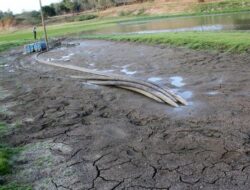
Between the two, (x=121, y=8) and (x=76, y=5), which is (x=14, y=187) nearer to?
(x=121, y=8)

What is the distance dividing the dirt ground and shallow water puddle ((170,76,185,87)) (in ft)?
0.11

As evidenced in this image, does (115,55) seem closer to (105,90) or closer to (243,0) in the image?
(105,90)

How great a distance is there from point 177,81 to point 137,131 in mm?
4152

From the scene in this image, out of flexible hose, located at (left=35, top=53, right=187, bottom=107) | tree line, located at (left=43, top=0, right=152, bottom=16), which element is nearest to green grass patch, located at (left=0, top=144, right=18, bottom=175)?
flexible hose, located at (left=35, top=53, right=187, bottom=107)

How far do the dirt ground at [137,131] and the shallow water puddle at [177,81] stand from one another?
3 centimetres

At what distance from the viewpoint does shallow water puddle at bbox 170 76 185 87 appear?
1033cm

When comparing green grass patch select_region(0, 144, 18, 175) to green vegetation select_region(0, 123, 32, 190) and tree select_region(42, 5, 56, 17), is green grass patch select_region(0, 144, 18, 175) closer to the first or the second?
green vegetation select_region(0, 123, 32, 190)

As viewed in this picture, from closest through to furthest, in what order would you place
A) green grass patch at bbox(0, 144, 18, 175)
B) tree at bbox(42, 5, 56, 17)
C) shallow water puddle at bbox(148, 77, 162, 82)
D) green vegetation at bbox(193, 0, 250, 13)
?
1. green grass patch at bbox(0, 144, 18, 175)
2. shallow water puddle at bbox(148, 77, 162, 82)
3. green vegetation at bbox(193, 0, 250, 13)
4. tree at bbox(42, 5, 56, 17)

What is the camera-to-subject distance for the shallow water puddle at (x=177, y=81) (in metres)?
10.3

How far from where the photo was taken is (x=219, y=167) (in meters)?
5.20

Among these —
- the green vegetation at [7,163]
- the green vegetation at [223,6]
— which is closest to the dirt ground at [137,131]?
the green vegetation at [7,163]

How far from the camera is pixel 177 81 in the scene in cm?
1076

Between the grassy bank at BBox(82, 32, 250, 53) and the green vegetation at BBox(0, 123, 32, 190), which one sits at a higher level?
the grassy bank at BBox(82, 32, 250, 53)

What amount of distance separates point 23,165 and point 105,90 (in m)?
5.03
